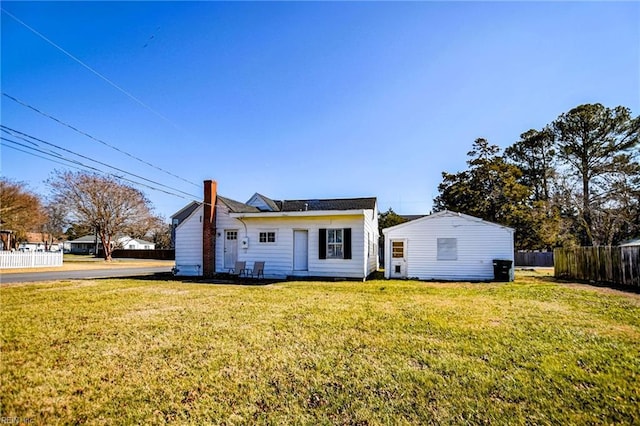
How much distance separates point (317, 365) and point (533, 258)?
3226cm

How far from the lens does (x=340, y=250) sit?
1401 cm

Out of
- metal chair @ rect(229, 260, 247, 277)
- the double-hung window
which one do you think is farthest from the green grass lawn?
metal chair @ rect(229, 260, 247, 277)

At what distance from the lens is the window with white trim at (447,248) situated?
1526 centimetres

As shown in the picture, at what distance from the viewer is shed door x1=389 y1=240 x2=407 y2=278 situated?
621 inches

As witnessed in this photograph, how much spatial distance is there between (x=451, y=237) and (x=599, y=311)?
791cm

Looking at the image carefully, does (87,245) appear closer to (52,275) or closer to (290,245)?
(52,275)

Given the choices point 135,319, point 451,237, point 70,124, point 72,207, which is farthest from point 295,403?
point 72,207

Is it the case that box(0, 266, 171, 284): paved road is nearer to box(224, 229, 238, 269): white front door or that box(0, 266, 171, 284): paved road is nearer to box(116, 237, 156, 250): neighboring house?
box(224, 229, 238, 269): white front door

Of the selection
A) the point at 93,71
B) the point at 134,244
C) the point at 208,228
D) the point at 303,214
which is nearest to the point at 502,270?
the point at 303,214

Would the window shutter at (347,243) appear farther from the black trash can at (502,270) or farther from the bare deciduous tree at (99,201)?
the bare deciduous tree at (99,201)

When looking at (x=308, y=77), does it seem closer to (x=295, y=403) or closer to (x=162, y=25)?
(x=162, y=25)

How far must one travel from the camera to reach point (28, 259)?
829 inches

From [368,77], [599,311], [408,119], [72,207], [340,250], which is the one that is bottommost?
[599,311]

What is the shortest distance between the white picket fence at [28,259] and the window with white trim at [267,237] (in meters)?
17.8
